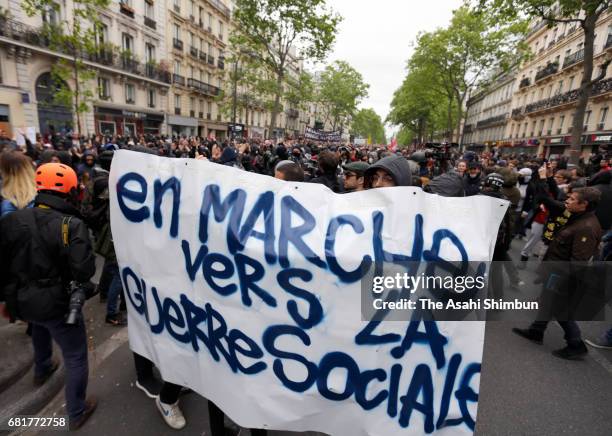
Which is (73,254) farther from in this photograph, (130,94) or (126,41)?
(126,41)

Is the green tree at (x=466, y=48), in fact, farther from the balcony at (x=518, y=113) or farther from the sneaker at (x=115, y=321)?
the sneaker at (x=115, y=321)

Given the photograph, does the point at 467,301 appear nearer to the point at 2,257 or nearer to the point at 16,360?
the point at 2,257

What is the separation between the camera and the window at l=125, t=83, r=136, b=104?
2356 cm

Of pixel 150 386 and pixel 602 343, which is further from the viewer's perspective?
pixel 602 343

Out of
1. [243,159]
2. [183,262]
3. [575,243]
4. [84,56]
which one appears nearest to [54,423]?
[183,262]

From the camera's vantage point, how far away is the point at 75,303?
201 centimetres

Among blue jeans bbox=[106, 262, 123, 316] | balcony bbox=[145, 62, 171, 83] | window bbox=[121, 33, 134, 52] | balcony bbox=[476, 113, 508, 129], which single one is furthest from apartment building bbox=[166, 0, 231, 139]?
balcony bbox=[476, 113, 508, 129]

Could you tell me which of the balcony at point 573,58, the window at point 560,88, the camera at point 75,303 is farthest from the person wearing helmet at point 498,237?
the window at point 560,88

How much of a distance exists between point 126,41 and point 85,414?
27351 millimetres

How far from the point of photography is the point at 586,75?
10180 mm

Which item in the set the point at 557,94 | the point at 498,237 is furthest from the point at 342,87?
the point at 498,237

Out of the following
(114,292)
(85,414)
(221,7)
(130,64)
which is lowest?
(85,414)

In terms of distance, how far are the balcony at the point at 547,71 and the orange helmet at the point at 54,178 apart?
39028mm

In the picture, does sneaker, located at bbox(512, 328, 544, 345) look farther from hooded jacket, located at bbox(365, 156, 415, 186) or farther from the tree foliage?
the tree foliage
